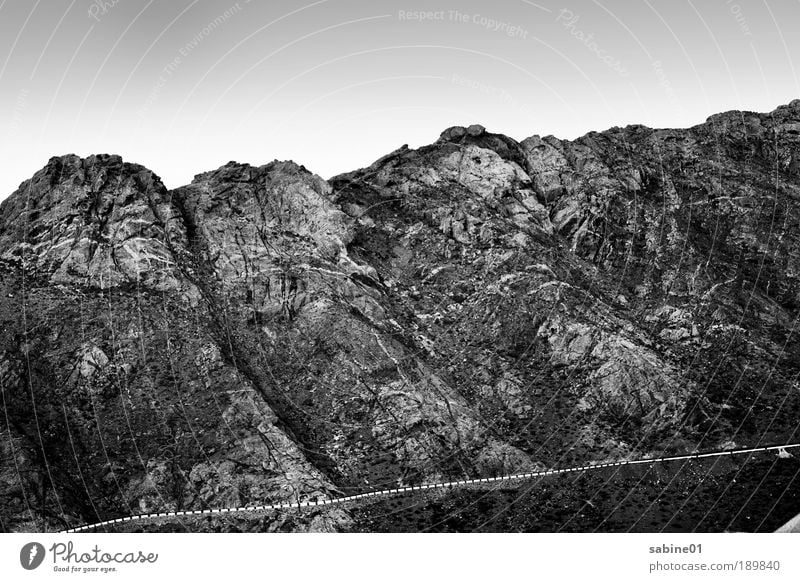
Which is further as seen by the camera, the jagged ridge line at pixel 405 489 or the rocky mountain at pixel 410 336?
the rocky mountain at pixel 410 336

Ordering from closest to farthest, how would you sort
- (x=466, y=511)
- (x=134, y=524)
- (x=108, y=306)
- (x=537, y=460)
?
(x=134, y=524) < (x=466, y=511) < (x=537, y=460) < (x=108, y=306)

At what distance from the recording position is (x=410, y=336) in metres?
95.0

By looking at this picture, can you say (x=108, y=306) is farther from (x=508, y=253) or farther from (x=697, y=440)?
(x=697, y=440)

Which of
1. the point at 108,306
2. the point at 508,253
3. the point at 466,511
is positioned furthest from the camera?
the point at 508,253

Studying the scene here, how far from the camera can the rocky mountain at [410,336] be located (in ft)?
242

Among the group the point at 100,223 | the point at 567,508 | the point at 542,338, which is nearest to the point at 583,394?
the point at 542,338

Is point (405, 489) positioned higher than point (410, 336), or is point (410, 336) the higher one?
point (410, 336)

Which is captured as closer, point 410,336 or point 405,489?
point 405,489

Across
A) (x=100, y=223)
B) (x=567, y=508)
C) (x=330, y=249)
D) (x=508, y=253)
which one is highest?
(x=100, y=223)

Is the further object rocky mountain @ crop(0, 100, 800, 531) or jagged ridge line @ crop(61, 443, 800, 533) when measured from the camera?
rocky mountain @ crop(0, 100, 800, 531)

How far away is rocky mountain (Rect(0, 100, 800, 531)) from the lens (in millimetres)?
73875

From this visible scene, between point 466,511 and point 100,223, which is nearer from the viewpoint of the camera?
point 466,511

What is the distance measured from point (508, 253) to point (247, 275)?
38.1 metres

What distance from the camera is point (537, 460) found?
3221 inches
